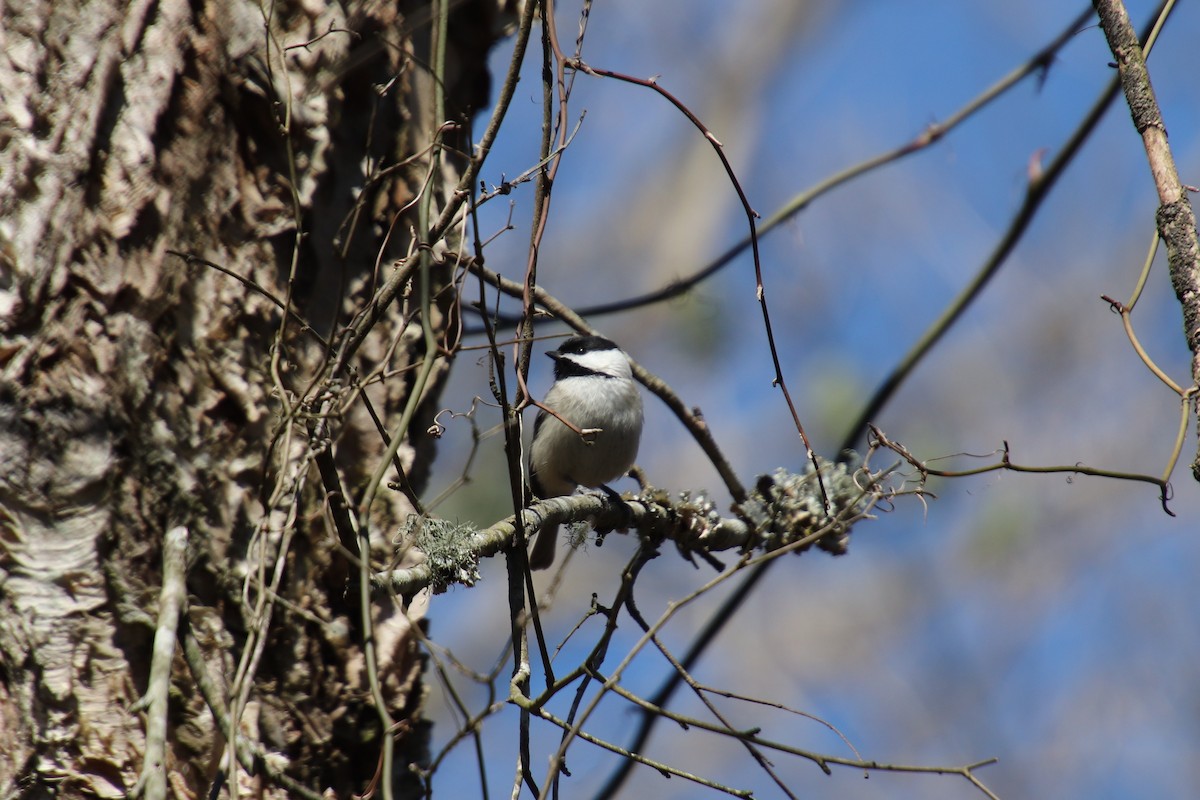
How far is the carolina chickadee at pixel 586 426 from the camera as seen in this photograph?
4918 mm

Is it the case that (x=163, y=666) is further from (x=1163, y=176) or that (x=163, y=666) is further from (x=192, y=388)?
(x=1163, y=176)

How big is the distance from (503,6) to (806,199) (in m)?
1.27

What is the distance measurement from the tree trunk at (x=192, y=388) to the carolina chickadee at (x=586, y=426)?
5.83ft

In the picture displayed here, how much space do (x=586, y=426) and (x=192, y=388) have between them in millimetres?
2381

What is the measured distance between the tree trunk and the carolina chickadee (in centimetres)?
178

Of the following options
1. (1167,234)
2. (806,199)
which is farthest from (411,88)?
(1167,234)

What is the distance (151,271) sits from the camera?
257cm

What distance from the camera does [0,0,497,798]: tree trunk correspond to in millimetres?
2291

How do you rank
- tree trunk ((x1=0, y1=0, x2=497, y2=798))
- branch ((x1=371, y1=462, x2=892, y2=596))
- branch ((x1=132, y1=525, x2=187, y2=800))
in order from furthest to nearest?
branch ((x1=371, y1=462, x2=892, y2=596)) → tree trunk ((x1=0, y1=0, x2=497, y2=798)) → branch ((x1=132, y1=525, x2=187, y2=800))

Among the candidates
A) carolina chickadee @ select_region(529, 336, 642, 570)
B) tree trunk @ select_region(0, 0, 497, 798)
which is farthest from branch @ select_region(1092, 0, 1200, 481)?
carolina chickadee @ select_region(529, 336, 642, 570)

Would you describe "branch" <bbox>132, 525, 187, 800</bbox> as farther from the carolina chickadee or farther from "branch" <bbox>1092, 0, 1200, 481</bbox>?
the carolina chickadee

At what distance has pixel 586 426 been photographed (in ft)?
15.9

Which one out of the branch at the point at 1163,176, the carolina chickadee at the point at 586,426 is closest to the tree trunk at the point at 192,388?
the branch at the point at 1163,176

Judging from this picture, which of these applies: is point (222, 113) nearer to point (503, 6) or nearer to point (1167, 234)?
point (503, 6)
